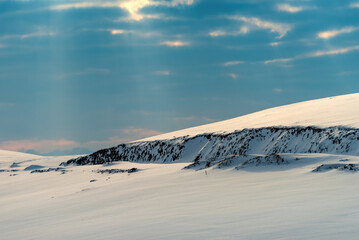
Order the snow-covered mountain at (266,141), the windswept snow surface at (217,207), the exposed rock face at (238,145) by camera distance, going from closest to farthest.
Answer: the windswept snow surface at (217,207) < the exposed rock face at (238,145) < the snow-covered mountain at (266,141)

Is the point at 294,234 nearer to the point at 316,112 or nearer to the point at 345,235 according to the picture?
the point at 345,235

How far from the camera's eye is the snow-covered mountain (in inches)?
1275

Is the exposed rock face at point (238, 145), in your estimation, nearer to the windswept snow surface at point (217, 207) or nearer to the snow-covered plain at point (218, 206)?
the snow-covered plain at point (218, 206)

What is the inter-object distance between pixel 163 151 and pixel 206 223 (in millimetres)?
33284

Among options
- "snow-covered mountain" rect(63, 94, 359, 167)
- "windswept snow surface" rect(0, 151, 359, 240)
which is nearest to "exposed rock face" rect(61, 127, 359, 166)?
"snow-covered mountain" rect(63, 94, 359, 167)

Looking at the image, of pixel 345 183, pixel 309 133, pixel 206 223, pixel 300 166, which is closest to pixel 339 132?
pixel 309 133

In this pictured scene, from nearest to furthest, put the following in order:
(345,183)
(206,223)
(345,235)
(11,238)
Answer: (345,235) → (206,223) → (11,238) → (345,183)

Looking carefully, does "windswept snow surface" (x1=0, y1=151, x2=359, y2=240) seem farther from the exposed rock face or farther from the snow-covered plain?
the exposed rock face

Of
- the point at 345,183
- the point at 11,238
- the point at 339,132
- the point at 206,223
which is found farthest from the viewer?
the point at 339,132

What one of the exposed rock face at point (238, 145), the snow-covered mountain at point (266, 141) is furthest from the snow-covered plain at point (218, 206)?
the snow-covered mountain at point (266, 141)

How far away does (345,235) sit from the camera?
756 centimetres

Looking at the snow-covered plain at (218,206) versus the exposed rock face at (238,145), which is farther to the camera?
the exposed rock face at (238,145)

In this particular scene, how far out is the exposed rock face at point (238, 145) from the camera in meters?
31.9

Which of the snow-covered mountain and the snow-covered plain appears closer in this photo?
the snow-covered plain
